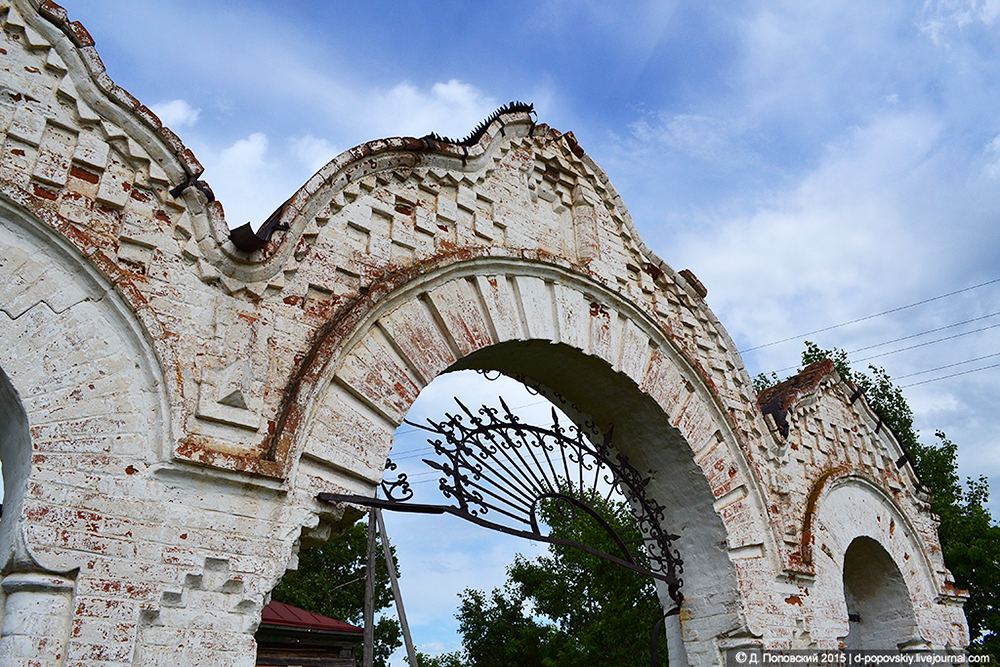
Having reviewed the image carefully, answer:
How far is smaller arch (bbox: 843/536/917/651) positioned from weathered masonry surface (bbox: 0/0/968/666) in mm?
1415

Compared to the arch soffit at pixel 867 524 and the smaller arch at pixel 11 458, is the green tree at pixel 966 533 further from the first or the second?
the smaller arch at pixel 11 458

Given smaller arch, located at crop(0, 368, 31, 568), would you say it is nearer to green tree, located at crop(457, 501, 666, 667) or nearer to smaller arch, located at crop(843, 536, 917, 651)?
smaller arch, located at crop(843, 536, 917, 651)

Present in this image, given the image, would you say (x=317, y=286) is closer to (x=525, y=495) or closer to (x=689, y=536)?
(x=525, y=495)

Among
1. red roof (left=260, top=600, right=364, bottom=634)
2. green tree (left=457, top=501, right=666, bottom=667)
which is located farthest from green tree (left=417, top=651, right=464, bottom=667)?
red roof (left=260, top=600, right=364, bottom=634)

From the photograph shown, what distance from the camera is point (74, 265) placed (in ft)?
12.7

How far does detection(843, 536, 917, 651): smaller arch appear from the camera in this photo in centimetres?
810

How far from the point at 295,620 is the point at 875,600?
7.54 metres

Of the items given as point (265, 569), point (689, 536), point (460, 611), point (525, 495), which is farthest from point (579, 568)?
point (265, 569)

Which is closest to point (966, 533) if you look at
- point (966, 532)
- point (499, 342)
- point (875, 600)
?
point (966, 532)

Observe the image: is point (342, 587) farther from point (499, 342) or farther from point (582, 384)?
point (499, 342)

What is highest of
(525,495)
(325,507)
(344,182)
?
(344,182)

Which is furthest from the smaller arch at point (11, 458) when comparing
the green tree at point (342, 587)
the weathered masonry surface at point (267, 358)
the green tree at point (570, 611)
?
the green tree at point (342, 587)

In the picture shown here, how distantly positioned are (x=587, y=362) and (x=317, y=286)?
235cm

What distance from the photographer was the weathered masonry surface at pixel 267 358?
3551 millimetres
